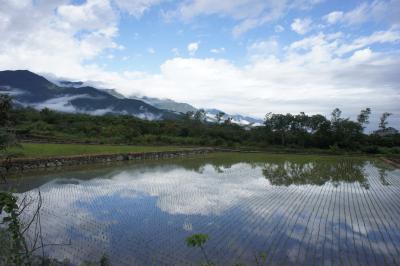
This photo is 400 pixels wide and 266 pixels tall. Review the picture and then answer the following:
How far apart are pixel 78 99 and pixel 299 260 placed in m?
180

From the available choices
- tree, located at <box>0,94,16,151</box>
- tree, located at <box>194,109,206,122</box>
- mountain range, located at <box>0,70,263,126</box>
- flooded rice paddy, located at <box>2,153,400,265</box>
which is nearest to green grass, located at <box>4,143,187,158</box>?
flooded rice paddy, located at <box>2,153,400,265</box>

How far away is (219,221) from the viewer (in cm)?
732

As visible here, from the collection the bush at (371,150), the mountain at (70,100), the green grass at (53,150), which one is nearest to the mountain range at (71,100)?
the mountain at (70,100)

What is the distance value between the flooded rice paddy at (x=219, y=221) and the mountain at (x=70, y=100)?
478 ft

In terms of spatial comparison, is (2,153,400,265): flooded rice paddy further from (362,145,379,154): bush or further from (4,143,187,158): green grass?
(362,145,379,154): bush

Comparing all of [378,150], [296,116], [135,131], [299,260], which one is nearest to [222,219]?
[299,260]

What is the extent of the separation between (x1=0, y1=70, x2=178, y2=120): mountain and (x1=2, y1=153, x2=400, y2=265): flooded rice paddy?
14562cm

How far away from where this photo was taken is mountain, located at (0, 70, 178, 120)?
16012 cm

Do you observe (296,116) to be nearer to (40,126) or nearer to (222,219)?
(40,126)

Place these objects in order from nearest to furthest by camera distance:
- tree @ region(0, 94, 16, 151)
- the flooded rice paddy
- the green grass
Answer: tree @ region(0, 94, 16, 151), the flooded rice paddy, the green grass

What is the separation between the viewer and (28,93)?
6378 inches

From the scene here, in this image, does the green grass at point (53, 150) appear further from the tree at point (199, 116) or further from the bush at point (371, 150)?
the tree at point (199, 116)

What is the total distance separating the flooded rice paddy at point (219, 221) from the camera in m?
5.34

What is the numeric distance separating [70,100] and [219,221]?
179324 mm
